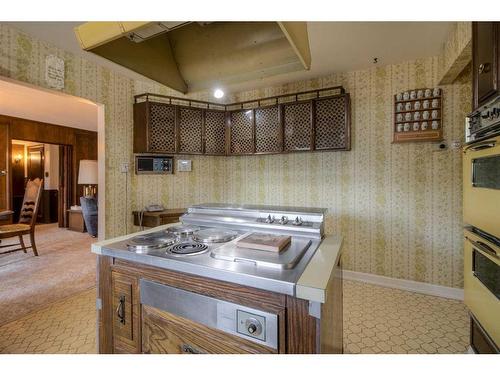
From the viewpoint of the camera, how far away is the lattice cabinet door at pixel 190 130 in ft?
10.4

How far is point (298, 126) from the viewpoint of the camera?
307cm

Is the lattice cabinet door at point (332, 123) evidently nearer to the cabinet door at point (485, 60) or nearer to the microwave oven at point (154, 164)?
the cabinet door at point (485, 60)

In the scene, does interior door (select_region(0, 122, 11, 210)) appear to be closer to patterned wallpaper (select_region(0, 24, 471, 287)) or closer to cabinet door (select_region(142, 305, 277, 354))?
patterned wallpaper (select_region(0, 24, 471, 287))

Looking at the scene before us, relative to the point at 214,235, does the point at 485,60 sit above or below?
above

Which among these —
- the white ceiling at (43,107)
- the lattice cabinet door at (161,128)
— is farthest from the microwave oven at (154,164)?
the white ceiling at (43,107)

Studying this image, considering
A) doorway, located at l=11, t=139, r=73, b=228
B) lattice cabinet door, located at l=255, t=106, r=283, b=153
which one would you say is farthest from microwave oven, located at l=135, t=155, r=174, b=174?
doorway, located at l=11, t=139, r=73, b=228

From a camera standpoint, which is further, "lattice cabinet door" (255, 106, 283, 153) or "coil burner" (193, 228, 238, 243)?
"lattice cabinet door" (255, 106, 283, 153)

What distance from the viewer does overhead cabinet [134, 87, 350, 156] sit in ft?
9.60

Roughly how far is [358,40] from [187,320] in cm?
262

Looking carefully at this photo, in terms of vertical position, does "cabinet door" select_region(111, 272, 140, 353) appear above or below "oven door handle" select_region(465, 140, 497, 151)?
below

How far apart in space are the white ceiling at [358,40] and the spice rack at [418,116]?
0.40 metres

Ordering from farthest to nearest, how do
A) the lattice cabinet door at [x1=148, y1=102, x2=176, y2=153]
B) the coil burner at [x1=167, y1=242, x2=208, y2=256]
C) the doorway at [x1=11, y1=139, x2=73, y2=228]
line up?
the doorway at [x1=11, y1=139, x2=73, y2=228], the lattice cabinet door at [x1=148, y1=102, x2=176, y2=153], the coil burner at [x1=167, y1=242, x2=208, y2=256]

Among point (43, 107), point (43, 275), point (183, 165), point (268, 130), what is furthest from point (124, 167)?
point (43, 107)

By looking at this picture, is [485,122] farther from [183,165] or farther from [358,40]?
[183,165]
